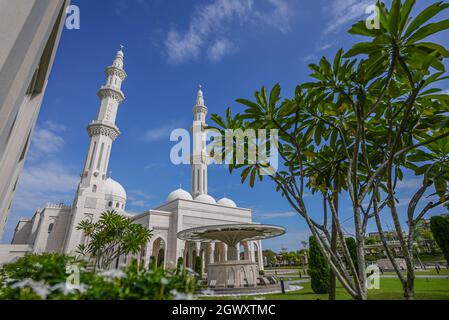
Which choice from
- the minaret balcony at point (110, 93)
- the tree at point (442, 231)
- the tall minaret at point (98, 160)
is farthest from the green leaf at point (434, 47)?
the minaret balcony at point (110, 93)

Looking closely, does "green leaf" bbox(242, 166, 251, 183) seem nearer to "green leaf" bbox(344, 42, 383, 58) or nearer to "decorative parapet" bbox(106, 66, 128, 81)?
"green leaf" bbox(344, 42, 383, 58)

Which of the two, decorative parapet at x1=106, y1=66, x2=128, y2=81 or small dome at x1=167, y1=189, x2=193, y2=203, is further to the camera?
small dome at x1=167, y1=189, x2=193, y2=203

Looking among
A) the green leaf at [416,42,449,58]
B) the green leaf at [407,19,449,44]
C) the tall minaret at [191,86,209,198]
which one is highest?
the tall minaret at [191,86,209,198]

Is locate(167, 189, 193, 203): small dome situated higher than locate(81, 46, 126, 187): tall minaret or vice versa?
locate(81, 46, 126, 187): tall minaret

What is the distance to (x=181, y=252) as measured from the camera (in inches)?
1136

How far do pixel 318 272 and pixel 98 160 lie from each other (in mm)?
30224

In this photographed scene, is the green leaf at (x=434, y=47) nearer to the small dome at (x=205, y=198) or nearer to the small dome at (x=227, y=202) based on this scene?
the small dome at (x=205, y=198)

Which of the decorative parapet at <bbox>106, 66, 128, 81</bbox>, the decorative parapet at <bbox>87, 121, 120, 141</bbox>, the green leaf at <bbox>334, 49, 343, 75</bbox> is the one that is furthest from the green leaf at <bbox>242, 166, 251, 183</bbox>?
the decorative parapet at <bbox>106, 66, 128, 81</bbox>

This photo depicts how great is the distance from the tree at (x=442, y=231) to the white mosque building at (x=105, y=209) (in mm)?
24515

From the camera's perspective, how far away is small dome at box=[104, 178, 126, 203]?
1388 inches

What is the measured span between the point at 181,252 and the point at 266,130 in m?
26.9

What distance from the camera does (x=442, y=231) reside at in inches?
416
